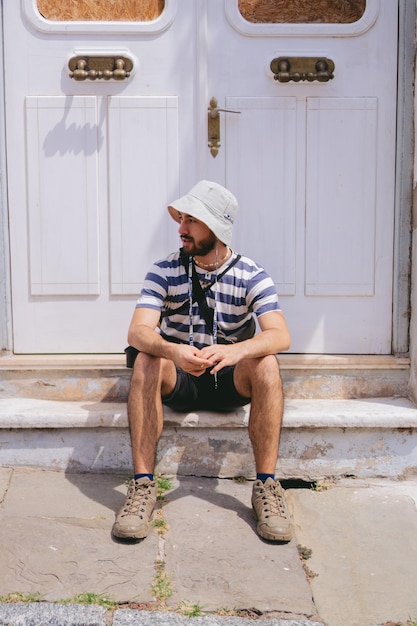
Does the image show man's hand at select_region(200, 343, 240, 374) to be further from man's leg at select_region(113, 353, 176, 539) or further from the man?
man's leg at select_region(113, 353, 176, 539)

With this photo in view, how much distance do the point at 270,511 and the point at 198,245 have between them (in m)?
1.22

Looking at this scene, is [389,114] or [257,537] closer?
[257,537]

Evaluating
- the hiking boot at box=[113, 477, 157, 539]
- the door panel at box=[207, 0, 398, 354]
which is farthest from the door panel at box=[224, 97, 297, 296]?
the hiking boot at box=[113, 477, 157, 539]

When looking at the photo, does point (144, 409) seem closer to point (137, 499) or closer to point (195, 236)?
point (137, 499)

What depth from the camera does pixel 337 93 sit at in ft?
13.7

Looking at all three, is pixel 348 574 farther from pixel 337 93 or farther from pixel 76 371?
pixel 337 93

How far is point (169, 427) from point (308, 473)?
0.73 m

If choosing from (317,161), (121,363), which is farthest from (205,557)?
(317,161)

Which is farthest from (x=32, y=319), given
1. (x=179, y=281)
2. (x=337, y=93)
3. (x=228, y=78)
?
(x=337, y=93)

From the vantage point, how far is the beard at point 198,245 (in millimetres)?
3627

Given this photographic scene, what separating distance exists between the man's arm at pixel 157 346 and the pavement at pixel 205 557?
700 millimetres

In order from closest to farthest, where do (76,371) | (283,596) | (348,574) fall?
(283,596)
(348,574)
(76,371)

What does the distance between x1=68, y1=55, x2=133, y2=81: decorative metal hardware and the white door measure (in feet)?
0.11

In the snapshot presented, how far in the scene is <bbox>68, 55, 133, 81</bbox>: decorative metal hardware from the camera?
410cm
